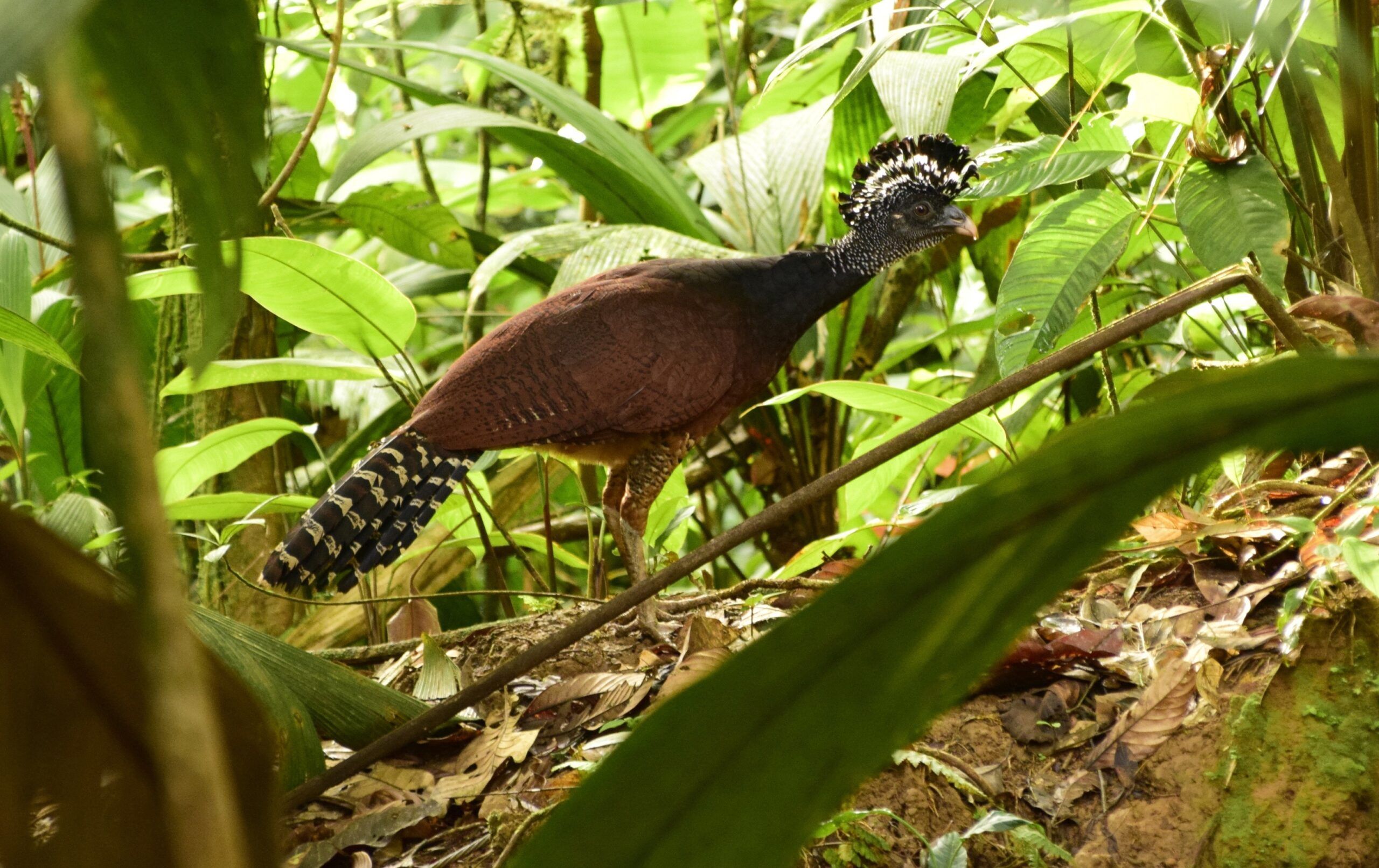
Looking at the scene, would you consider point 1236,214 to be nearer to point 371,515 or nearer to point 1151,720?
point 1151,720

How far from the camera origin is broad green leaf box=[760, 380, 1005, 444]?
88.7 inches

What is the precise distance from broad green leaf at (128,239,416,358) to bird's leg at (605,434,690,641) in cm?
73

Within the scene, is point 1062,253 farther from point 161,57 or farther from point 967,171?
point 161,57

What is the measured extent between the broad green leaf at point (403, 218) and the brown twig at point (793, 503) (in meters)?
2.30

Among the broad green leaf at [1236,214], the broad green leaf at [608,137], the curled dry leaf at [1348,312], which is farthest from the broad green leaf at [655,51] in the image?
the curled dry leaf at [1348,312]

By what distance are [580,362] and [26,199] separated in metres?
2.46

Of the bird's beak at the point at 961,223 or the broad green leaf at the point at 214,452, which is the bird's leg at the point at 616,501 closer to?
the broad green leaf at the point at 214,452

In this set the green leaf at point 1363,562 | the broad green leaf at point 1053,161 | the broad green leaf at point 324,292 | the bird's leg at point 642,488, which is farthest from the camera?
the bird's leg at point 642,488

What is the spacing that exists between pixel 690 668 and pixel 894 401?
700 millimetres

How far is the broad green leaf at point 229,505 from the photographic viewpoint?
2.47 m

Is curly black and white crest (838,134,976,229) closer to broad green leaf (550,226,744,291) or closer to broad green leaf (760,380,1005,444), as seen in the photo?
broad green leaf (550,226,744,291)

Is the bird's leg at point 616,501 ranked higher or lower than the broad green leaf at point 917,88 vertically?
lower

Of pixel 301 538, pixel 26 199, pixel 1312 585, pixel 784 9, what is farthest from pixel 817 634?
pixel 784 9

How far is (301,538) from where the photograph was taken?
2402 mm
